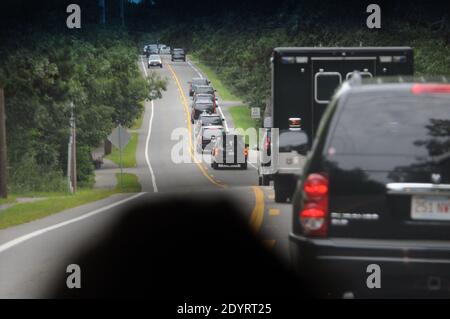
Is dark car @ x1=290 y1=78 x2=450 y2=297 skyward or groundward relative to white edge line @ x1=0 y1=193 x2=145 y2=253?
skyward

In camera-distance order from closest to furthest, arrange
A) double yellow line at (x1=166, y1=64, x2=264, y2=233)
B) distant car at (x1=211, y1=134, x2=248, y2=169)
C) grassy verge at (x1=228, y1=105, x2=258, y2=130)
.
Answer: double yellow line at (x1=166, y1=64, x2=264, y2=233) < distant car at (x1=211, y1=134, x2=248, y2=169) < grassy verge at (x1=228, y1=105, x2=258, y2=130)

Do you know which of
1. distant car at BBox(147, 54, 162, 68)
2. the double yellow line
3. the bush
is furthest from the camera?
distant car at BBox(147, 54, 162, 68)

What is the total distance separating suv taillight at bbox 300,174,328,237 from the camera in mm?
8195

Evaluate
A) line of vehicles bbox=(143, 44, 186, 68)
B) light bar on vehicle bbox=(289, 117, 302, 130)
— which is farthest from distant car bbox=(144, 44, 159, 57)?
light bar on vehicle bbox=(289, 117, 302, 130)

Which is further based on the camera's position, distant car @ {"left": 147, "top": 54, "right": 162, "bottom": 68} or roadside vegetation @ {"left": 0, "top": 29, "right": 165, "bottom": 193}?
distant car @ {"left": 147, "top": 54, "right": 162, "bottom": 68}

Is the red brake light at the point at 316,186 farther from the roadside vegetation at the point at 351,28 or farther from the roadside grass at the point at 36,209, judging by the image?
the roadside vegetation at the point at 351,28

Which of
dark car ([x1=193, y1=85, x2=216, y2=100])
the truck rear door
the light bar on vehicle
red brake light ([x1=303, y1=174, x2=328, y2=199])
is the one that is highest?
dark car ([x1=193, y1=85, x2=216, y2=100])

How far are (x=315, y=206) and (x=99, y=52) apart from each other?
45948 mm

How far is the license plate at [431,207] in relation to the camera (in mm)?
8188

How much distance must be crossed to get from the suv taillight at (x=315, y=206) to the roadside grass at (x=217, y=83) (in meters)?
106

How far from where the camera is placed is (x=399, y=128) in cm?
808

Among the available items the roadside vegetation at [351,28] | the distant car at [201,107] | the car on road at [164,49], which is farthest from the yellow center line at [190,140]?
the car on road at [164,49]

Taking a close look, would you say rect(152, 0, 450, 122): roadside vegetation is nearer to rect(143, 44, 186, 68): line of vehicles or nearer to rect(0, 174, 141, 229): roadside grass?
rect(0, 174, 141, 229): roadside grass

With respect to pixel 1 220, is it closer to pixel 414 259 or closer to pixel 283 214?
pixel 283 214
